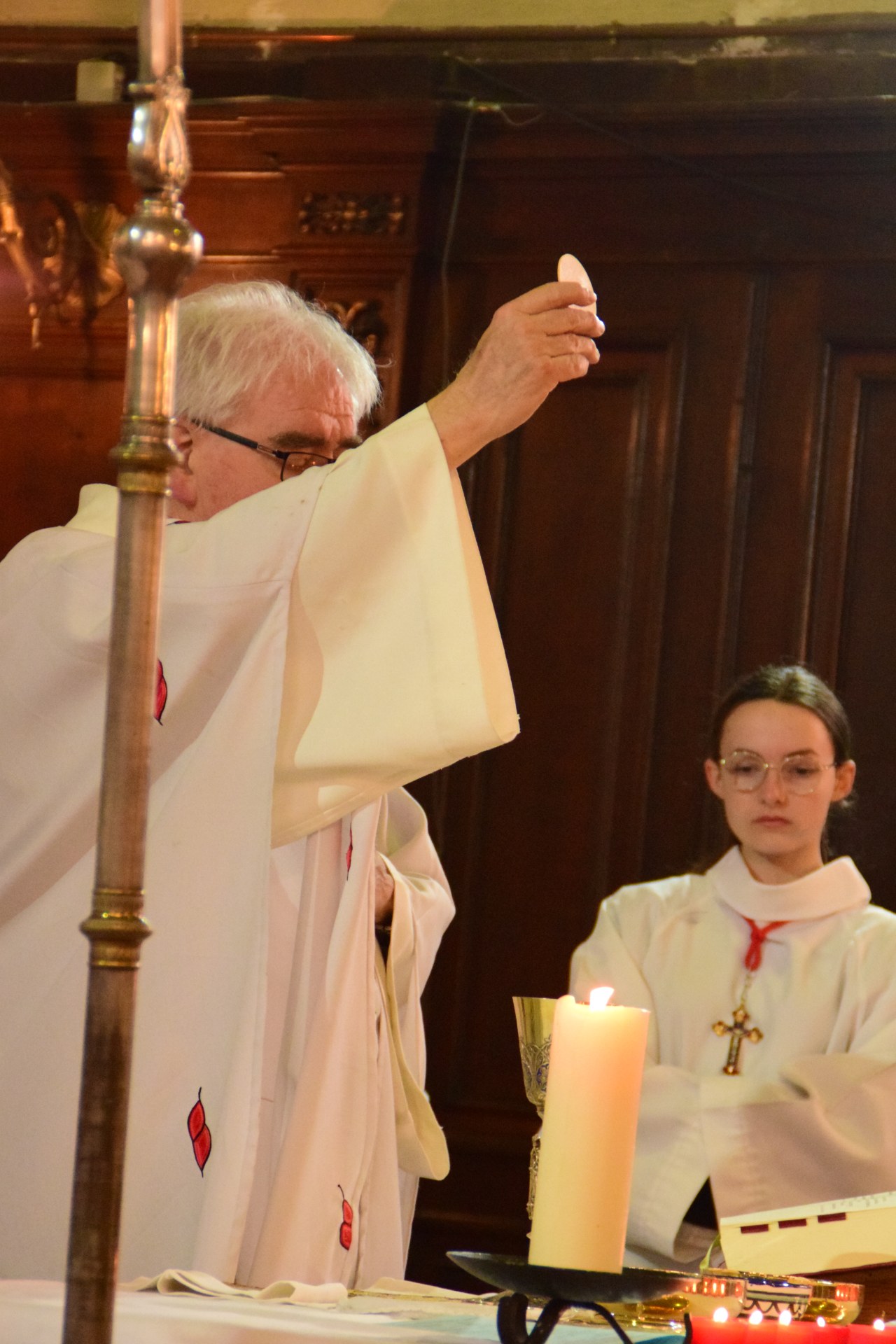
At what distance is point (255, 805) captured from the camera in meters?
2.03

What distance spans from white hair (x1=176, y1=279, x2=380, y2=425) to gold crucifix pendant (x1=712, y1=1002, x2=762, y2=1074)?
1.58 meters

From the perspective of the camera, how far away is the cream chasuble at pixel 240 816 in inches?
75.0

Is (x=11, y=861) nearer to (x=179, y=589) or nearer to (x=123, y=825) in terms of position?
(x=179, y=589)

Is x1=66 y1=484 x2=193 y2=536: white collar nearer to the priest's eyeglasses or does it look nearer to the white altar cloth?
the white altar cloth

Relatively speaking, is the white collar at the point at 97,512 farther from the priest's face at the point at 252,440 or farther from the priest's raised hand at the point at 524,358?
the priest's raised hand at the point at 524,358

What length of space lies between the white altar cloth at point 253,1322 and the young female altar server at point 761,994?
2.03 m

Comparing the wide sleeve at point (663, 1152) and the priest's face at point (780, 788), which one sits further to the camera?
the priest's face at point (780, 788)

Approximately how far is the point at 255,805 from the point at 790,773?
191cm

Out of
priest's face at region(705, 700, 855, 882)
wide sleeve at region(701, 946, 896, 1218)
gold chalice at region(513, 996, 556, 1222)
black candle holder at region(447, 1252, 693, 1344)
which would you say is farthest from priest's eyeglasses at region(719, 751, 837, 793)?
black candle holder at region(447, 1252, 693, 1344)

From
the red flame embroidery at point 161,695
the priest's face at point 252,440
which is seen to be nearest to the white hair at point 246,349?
the priest's face at point 252,440

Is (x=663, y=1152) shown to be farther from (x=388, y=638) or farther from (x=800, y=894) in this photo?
(x=388, y=638)

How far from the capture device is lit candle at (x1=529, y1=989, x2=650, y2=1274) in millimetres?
956

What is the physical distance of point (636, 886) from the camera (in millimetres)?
3855

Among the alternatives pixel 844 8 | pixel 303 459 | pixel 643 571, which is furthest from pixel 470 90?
pixel 303 459
